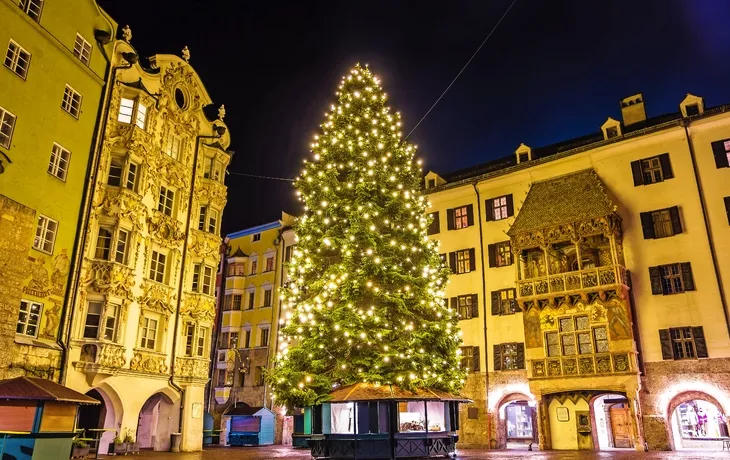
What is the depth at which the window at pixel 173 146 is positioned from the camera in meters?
30.4

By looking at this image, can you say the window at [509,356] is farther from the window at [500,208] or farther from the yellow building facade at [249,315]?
the yellow building facade at [249,315]

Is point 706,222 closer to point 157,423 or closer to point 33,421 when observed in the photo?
point 33,421

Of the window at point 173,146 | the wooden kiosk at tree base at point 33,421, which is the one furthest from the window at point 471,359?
the wooden kiosk at tree base at point 33,421

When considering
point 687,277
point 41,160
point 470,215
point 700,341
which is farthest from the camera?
point 470,215

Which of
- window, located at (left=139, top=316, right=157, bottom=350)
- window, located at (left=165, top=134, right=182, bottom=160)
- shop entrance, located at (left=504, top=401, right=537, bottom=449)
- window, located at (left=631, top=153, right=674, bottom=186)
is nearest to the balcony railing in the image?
window, located at (left=631, top=153, right=674, bottom=186)

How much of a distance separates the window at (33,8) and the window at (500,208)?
2636 cm

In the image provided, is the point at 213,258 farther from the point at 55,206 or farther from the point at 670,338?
the point at 670,338

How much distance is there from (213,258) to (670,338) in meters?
25.6

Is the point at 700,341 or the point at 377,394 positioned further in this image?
the point at 700,341

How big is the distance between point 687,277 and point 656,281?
143 cm

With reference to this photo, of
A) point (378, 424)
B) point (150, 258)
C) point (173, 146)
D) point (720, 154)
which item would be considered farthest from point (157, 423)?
point (720, 154)

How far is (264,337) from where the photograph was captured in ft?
146

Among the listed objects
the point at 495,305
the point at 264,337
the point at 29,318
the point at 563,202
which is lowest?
the point at 29,318

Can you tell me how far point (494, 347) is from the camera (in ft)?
106
